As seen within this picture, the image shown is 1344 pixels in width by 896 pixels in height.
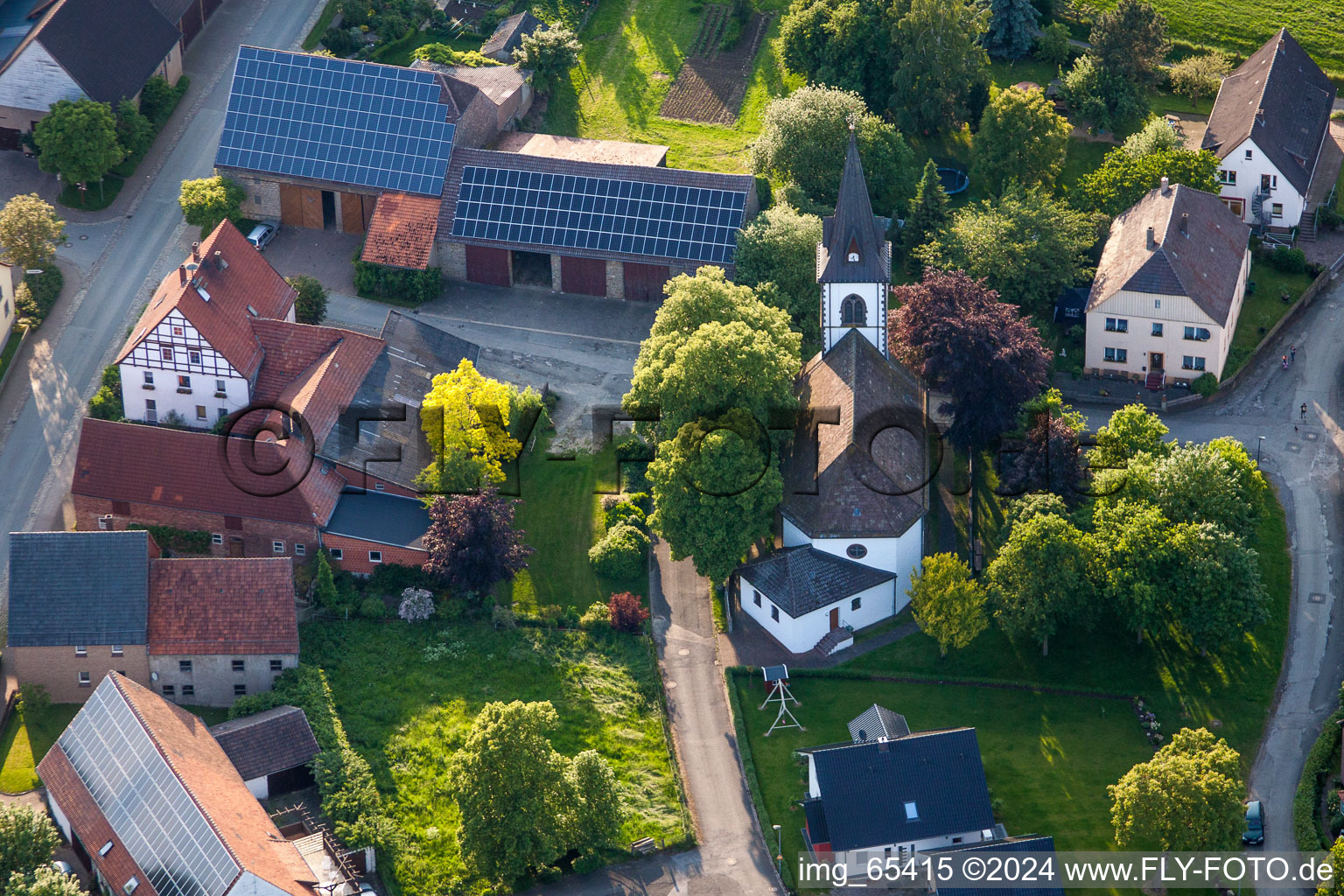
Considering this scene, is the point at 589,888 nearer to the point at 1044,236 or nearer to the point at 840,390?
the point at 840,390

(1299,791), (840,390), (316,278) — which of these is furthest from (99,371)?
(1299,791)

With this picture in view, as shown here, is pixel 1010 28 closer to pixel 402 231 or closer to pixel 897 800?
pixel 402 231

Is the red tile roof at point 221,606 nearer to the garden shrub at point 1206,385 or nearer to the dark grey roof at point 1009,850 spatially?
the dark grey roof at point 1009,850

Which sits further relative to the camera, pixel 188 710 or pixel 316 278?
pixel 316 278

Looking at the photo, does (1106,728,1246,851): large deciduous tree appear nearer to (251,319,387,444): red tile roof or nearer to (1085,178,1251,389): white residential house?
(1085,178,1251,389): white residential house

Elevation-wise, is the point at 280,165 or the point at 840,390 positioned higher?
the point at 280,165

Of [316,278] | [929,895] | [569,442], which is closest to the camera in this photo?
[929,895]

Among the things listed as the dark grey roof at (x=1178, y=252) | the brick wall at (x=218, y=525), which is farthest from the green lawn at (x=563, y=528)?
the dark grey roof at (x=1178, y=252)

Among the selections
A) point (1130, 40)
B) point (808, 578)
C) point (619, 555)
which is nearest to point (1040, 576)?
point (808, 578)
